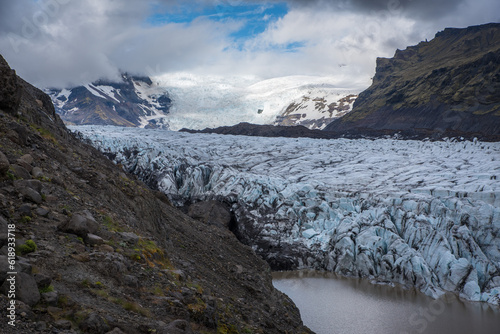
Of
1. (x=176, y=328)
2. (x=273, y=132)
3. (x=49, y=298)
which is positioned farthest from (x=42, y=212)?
(x=273, y=132)

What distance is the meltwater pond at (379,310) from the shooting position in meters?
16.8

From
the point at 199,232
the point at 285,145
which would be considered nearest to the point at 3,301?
the point at 199,232

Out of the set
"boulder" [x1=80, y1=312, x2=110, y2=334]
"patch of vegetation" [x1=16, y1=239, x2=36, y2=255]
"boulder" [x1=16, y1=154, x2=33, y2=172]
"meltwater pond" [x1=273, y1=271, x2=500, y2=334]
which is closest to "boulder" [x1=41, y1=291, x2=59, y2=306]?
"boulder" [x1=80, y1=312, x2=110, y2=334]

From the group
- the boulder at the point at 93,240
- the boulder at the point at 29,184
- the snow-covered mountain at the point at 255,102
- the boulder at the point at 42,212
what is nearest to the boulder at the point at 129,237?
the boulder at the point at 93,240

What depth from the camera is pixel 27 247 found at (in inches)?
201

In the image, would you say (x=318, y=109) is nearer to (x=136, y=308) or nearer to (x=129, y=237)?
(x=129, y=237)

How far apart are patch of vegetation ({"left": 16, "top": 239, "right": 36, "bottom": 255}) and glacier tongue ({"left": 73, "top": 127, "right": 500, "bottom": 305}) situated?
67.6ft

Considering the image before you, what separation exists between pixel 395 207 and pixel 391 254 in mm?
3597

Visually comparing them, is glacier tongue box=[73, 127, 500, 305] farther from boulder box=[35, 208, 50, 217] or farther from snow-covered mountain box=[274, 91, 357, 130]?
snow-covered mountain box=[274, 91, 357, 130]

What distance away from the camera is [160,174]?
3412cm

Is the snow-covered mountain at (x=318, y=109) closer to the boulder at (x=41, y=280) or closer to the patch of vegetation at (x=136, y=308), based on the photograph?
the patch of vegetation at (x=136, y=308)

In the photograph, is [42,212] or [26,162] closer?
[42,212]

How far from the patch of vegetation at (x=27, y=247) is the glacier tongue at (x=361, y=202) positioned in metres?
20.6

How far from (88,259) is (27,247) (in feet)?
3.16
